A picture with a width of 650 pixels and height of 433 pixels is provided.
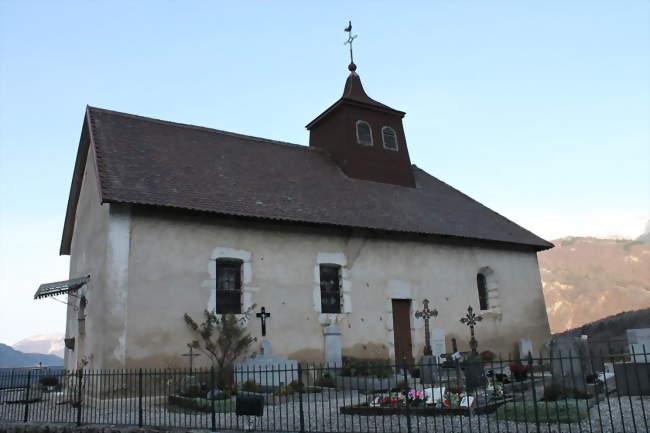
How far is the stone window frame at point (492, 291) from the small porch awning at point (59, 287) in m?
13.2

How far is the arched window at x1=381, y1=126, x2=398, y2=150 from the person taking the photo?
22484mm

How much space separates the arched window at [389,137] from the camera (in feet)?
73.8

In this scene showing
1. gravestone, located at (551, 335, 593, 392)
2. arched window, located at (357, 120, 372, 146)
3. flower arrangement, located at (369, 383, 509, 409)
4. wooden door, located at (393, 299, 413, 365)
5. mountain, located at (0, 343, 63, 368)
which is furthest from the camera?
mountain, located at (0, 343, 63, 368)

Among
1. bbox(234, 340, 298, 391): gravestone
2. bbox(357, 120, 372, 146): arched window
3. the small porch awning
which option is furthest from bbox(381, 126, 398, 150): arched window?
the small porch awning

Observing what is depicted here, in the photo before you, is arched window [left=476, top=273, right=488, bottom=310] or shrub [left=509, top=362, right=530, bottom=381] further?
arched window [left=476, top=273, right=488, bottom=310]

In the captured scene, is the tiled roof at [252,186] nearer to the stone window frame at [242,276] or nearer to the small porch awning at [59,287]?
the stone window frame at [242,276]

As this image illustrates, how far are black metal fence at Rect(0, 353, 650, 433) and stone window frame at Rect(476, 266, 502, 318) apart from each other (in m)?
5.26

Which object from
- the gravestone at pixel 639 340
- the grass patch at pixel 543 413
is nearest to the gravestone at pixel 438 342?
the gravestone at pixel 639 340

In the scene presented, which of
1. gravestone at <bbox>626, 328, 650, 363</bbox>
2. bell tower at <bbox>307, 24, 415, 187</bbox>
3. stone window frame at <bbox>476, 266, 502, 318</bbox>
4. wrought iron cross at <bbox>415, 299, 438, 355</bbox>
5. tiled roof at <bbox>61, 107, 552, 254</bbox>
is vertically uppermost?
bell tower at <bbox>307, 24, 415, 187</bbox>

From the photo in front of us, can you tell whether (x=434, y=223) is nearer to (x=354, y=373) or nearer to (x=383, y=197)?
(x=383, y=197)

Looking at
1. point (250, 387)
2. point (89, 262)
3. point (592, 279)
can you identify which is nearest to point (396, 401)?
point (250, 387)

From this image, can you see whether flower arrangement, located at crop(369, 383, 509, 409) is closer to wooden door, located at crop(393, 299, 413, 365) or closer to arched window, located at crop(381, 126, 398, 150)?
wooden door, located at crop(393, 299, 413, 365)

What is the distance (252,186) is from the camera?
16.8 meters

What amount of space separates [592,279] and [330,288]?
79312 millimetres
